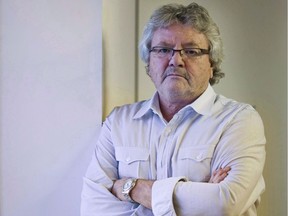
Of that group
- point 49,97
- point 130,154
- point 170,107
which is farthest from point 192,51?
point 49,97

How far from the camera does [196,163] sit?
1.61m

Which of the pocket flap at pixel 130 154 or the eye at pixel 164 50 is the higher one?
the eye at pixel 164 50

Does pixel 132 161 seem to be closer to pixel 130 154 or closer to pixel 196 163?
pixel 130 154

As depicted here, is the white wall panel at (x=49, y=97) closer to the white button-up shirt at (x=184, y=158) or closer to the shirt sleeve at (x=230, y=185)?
the white button-up shirt at (x=184, y=158)

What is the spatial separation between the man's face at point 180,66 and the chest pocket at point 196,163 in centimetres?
25

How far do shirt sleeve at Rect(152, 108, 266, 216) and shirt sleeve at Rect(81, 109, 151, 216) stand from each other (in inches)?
7.4

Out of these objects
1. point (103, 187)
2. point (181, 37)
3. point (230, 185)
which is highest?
point (181, 37)

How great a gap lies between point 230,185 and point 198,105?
38 cm

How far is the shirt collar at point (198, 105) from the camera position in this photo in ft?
5.55

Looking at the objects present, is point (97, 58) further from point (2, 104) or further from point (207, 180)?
point (207, 180)

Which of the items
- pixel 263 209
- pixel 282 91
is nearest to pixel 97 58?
pixel 282 91

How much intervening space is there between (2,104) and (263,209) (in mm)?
1473

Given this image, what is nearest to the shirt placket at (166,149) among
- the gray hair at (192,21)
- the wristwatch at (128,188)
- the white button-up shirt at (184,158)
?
the white button-up shirt at (184,158)

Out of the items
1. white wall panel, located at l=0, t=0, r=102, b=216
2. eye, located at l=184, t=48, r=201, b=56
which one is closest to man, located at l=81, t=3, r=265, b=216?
eye, located at l=184, t=48, r=201, b=56
